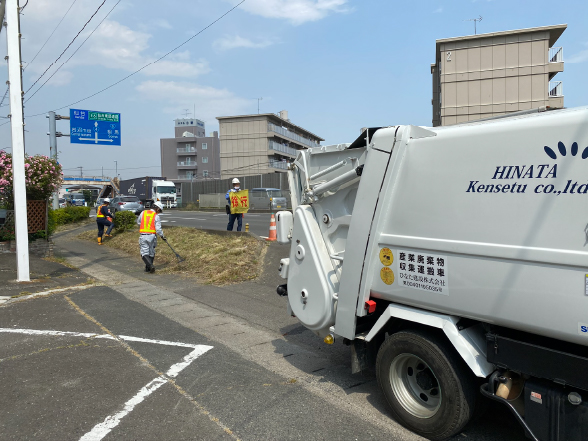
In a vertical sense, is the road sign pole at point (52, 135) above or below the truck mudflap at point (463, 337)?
above

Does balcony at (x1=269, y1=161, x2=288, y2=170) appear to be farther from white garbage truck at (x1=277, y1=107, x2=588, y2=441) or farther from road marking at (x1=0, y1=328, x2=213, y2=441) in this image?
white garbage truck at (x1=277, y1=107, x2=588, y2=441)

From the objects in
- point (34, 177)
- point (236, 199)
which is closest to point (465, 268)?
point (236, 199)

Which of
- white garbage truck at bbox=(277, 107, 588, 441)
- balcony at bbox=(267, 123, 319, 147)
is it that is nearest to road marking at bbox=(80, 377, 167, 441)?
white garbage truck at bbox=(277, 107, 588, 441)

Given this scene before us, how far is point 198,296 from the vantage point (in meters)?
8.40

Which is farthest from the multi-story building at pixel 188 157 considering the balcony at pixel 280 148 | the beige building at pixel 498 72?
the beige building at pixel 498 72

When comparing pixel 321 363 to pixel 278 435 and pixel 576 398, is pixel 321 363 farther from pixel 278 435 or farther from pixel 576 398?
pixel 576 398

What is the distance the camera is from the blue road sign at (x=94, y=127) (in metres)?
21.9

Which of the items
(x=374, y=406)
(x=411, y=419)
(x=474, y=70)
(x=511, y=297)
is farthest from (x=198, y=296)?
(x=474, y=70)

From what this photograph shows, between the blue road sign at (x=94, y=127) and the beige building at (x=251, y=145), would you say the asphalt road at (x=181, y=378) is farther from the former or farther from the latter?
the beige building at (x=251, y=145)

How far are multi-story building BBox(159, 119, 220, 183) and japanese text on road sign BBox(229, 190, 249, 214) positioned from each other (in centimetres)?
7356

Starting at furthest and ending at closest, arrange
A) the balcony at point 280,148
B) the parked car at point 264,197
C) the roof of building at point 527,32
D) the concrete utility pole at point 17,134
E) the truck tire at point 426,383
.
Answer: the balcony at point 280,148 → the parked car at point 264,197 → the roof of building at point 527,32 → the concrete utility pole at point 17,134 → the truck tire at point 426,383

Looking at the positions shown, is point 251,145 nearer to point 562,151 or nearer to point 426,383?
point 426,383

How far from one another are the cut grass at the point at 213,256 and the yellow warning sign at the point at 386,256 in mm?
6249

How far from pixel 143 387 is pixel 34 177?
1104 centimetres
